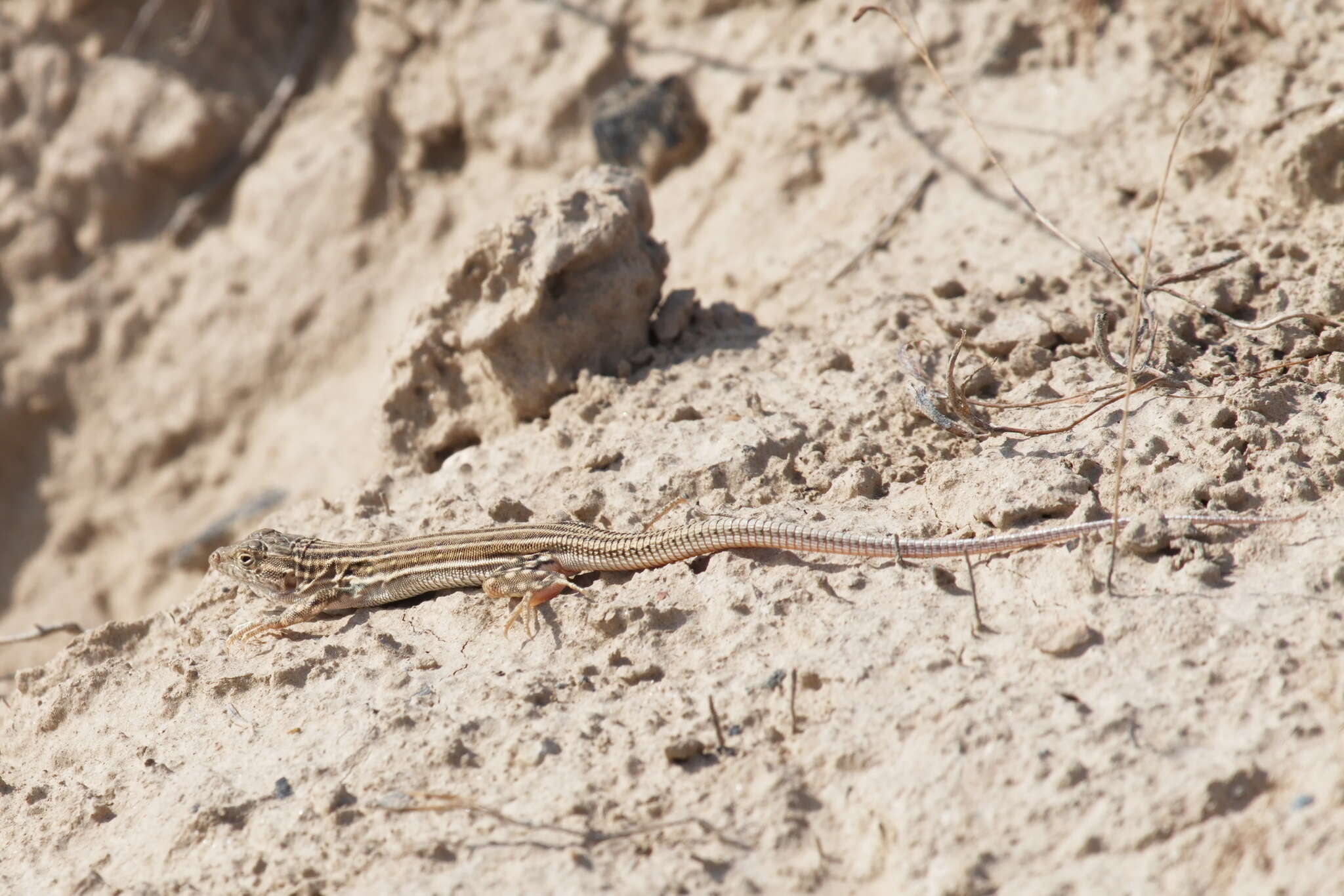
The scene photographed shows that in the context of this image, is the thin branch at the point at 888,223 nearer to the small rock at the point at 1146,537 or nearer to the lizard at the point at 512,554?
the lizard at the point at 512,554

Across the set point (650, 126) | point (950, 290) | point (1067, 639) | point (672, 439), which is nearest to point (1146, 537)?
point (1067, 639)

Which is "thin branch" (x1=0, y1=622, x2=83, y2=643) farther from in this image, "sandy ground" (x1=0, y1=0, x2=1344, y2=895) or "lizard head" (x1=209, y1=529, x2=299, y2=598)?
"lizard head" (x1=209, y1=529, x2=299, y2=598)

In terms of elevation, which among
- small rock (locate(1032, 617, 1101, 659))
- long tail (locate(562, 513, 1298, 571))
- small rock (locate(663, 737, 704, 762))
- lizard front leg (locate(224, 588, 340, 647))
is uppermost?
lizard front leg (locate(224, 588, 340, 647))


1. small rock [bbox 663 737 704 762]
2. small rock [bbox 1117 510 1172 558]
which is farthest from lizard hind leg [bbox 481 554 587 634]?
small rock [bbox 1117 510 1172 558]

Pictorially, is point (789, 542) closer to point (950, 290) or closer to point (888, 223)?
point (950, 290)

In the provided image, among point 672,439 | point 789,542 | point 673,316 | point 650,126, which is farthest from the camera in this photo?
point 650,126

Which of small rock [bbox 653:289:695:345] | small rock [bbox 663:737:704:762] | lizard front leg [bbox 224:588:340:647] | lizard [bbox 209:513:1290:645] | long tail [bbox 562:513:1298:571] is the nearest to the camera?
small rock [bbox 663:737:704:762]

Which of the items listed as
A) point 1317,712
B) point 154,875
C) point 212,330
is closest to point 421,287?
point 212,330
